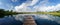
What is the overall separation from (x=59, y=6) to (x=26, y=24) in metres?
0.61

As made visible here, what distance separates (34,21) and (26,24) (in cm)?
14

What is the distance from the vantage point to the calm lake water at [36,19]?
6.05 ft

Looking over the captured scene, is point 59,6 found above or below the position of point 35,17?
above

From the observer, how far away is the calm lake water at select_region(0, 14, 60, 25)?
1845 millimetres

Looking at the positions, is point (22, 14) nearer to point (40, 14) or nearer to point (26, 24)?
point (26, 24)

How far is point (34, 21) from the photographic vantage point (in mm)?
1864

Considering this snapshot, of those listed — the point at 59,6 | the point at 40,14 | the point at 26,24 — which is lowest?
the point at 26,24

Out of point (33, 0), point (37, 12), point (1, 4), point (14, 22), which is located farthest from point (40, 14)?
point (1, 4)

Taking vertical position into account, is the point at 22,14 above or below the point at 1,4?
below

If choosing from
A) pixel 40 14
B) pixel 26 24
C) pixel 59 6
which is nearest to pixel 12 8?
pixel 26 24

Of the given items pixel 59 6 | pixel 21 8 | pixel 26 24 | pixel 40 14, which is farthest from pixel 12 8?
pixel 59 6

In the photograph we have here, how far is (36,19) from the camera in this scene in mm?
1868

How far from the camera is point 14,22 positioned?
6.06 feet

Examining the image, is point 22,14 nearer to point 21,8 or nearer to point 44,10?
point 21,8
